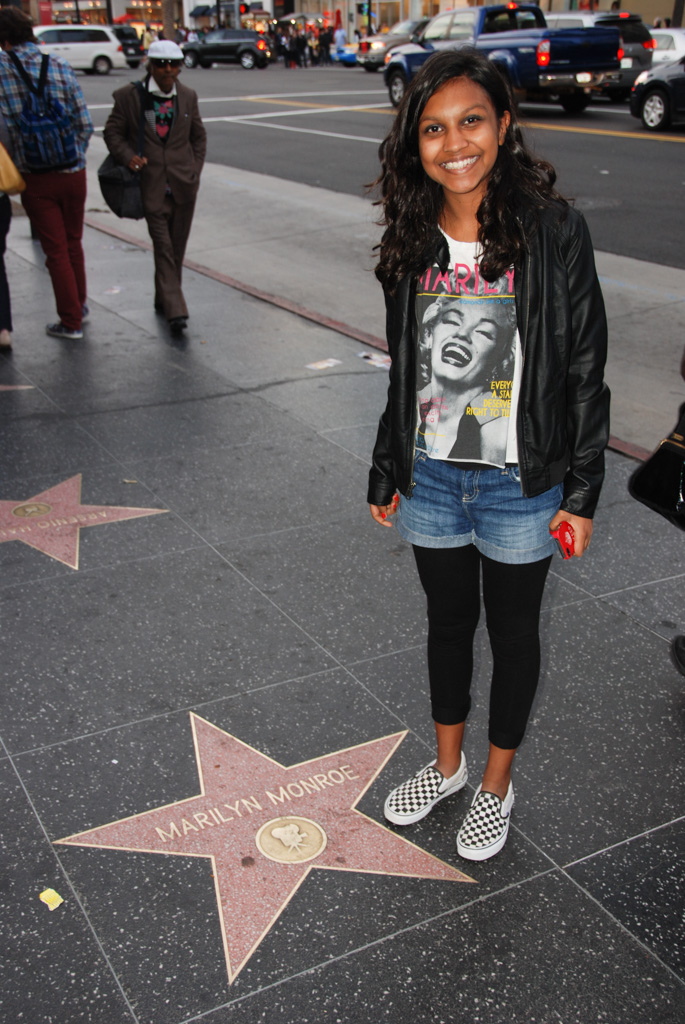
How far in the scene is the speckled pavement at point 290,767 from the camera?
7.68 ft

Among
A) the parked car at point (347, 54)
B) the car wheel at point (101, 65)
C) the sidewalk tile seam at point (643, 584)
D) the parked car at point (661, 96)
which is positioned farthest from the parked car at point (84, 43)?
the sidewalk tile seam at point (643, 584)

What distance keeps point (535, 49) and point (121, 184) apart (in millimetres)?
15199

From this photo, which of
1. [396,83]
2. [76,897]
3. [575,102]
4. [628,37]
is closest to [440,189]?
[76,897]

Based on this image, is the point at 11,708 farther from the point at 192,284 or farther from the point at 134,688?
the point at 192,284

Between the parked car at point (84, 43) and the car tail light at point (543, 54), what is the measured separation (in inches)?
1063

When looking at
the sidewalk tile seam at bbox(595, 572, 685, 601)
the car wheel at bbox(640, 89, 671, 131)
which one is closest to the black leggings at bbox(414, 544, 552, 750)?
the sidewalk tile seam at bbox(595, 572, 685, 601)

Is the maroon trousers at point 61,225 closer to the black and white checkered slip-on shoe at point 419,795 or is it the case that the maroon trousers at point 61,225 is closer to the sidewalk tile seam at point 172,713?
the sidewalk tile seam at point 172,713

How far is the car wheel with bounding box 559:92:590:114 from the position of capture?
69.9 feet

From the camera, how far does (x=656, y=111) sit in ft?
59.6

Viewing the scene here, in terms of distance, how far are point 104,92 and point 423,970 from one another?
33.0m

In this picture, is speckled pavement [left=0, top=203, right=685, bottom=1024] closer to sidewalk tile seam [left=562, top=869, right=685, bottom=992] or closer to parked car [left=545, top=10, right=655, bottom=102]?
sidewalk tile seam [left=562, top=869, right=685, bottom=992]

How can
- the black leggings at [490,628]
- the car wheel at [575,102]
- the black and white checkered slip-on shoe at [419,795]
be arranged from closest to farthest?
the black leggings at [490,628]
the black and white checkered slip-on shoe at [419,795]
the car wheel at [575,102]

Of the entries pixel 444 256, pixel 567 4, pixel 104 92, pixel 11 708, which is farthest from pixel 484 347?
pixel 567 4

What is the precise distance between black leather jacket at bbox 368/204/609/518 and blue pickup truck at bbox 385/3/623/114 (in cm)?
1849
